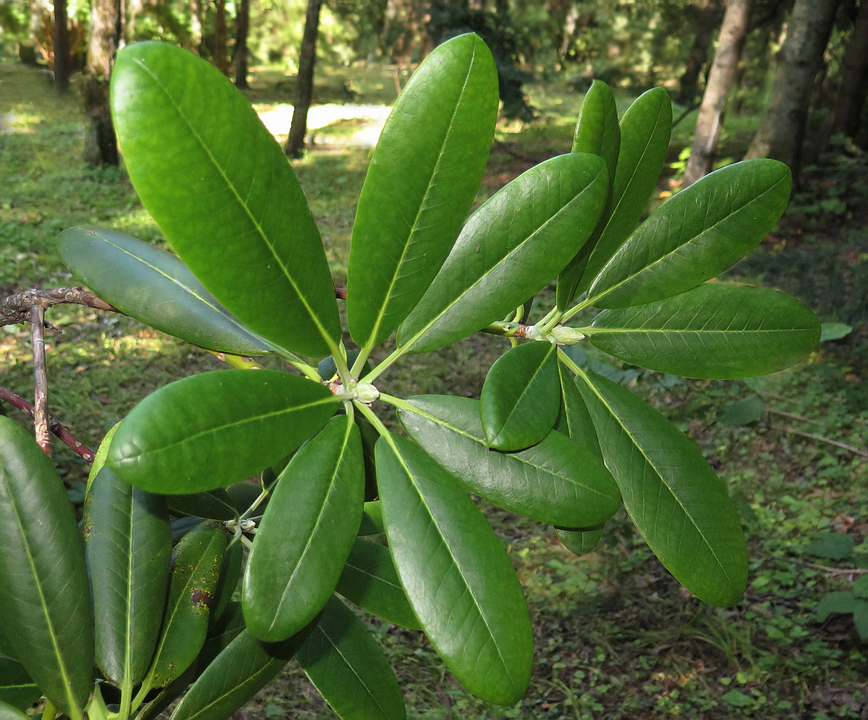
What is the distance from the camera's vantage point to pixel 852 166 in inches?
275

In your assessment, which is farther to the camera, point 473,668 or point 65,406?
point 65,406

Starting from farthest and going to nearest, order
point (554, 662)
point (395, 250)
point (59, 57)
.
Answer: point (59, 57)
point (554, 662)
point (395, 250)

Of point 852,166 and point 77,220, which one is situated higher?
point 852,166

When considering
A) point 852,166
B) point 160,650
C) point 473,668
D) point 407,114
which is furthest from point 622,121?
point 852,166

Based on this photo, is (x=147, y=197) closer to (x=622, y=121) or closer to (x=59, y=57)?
(x=622, y=121)

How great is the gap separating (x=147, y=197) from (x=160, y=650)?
1.26ft

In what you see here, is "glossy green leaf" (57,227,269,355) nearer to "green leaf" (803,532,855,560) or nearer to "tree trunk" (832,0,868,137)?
"green leaf" (803,532,855,560)

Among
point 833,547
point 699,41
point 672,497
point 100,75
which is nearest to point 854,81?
point 699,41

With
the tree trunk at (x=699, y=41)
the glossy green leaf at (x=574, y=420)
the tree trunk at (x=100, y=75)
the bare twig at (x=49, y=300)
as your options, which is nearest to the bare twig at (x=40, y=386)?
the bare twig at (x=49, y=300)

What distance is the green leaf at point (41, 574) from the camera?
51 cm

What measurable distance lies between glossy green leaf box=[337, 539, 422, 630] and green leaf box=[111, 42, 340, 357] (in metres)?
0.28

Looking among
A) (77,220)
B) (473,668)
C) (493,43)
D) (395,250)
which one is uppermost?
(493,43)

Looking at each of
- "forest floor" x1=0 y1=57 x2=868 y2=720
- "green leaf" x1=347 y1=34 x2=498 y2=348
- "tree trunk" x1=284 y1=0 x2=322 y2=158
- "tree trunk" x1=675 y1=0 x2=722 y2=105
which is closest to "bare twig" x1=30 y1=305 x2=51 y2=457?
"green leaf" x1=347 y1=34 x2=498 y2=348

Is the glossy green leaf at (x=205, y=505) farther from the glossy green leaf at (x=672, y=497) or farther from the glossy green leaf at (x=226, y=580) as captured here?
Result: the glossy green leaf at (x=672, y=497)
